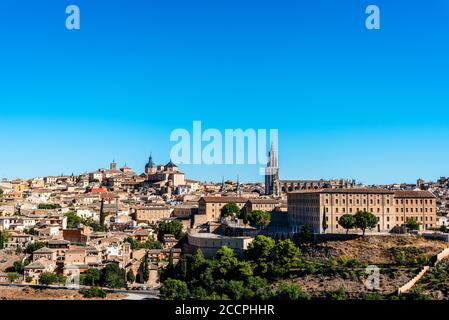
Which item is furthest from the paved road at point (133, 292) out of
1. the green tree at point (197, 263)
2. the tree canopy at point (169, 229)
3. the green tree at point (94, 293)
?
the tree canopy at point (169, 229)

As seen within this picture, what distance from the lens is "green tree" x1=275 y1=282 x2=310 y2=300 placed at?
49.2 feet

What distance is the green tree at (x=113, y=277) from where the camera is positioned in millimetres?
18719

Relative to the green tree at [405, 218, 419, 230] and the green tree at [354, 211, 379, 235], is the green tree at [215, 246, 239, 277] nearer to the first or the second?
the green tree at [354, 211, 379, 235]

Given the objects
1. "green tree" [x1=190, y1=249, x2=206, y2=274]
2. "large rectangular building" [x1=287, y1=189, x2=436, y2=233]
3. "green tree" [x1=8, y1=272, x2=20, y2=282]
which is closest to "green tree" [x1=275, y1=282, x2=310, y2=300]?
"green tree" [x1=190, y1=249, x2=206, y2=274]

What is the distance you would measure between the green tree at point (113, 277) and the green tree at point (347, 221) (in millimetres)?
7197

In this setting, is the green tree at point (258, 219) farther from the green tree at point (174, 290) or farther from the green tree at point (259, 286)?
the green tree at point (174, 290)

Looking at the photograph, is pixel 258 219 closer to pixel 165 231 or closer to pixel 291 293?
pixel 165 231

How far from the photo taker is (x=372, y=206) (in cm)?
2169

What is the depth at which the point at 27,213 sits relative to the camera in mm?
29672

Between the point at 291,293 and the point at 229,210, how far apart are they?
1281cm

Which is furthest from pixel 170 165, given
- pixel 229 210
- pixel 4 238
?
pixel 4 238

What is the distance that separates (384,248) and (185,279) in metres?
6.03
